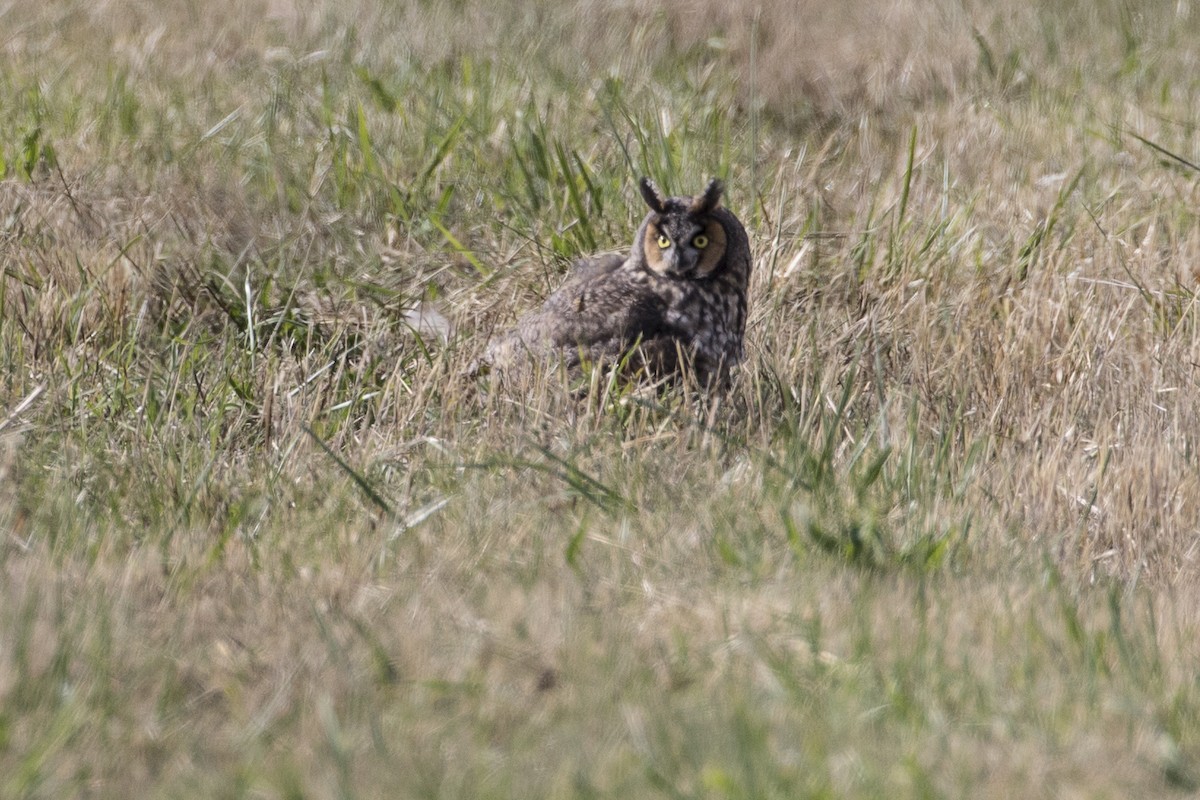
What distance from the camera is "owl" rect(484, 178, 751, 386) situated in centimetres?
398

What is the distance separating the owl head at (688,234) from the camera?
13.4ft

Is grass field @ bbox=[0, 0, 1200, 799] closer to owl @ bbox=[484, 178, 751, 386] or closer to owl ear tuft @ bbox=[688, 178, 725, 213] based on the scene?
owl @ bbox=[484, 178, 751, 386]

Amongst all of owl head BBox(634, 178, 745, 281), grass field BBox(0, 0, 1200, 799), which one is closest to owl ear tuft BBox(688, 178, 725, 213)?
owl head BBox(634, 178, 745, 281)

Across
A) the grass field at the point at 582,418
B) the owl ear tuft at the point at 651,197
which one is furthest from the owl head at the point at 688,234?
the grass field at the point at 582,418

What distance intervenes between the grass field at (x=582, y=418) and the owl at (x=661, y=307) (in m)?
0.16

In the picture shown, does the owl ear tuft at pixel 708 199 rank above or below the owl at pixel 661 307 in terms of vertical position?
above

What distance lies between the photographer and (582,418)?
3.46 metres

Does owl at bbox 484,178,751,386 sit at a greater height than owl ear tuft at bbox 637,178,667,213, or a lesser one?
lesser

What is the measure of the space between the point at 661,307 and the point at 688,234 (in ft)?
0.73

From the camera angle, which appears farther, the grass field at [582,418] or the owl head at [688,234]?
the owl head at [688,234]

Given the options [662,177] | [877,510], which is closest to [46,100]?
[662,177]

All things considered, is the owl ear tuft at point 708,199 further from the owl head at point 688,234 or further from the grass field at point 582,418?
the grass field at point 582,418

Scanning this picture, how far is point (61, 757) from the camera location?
2.00m

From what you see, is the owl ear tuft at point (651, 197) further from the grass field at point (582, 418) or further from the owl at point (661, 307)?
the grass field at point (582, 418)
